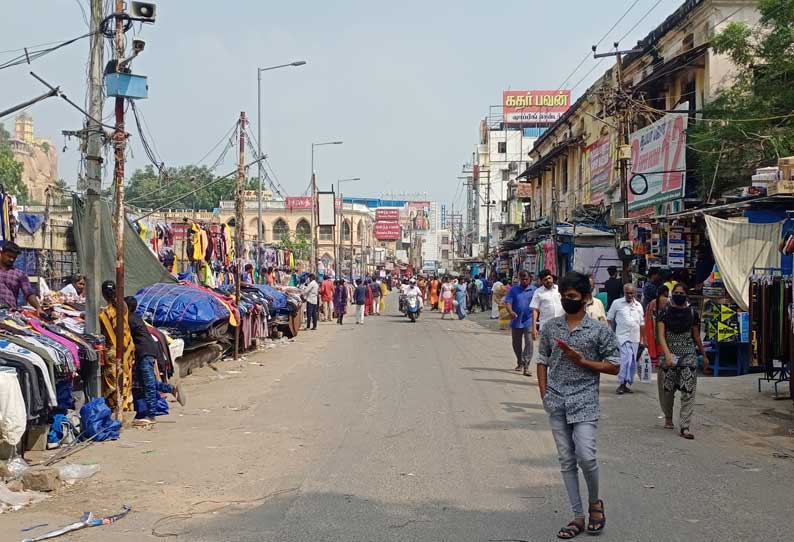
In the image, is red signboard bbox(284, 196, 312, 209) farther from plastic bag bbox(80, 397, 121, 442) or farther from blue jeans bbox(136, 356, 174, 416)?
plastic bag bbox(80, 397, 121, 442)

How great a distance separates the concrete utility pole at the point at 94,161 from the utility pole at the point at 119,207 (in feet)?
0.72

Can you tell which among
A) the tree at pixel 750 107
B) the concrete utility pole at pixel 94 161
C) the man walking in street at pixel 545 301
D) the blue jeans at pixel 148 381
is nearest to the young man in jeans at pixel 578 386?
the blue jeans at pixel 148 381

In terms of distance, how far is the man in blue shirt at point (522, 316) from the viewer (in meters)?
15.5

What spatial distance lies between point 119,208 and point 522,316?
7.62m

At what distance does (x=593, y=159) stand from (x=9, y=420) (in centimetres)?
2893

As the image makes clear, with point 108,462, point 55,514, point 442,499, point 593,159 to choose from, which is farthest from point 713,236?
point 593,159

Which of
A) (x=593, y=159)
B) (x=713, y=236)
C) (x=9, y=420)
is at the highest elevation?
(x=593, y=159)

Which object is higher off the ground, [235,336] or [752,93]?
[752,93]

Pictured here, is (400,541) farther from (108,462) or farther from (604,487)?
(108,462)

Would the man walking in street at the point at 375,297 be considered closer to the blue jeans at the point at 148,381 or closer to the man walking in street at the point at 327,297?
the man walking in street at the point at 327,297

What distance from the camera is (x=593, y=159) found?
3378 centimetres

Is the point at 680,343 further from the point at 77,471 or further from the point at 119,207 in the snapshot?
the point at 119,207

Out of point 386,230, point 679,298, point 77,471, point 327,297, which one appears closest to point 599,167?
point 327,297

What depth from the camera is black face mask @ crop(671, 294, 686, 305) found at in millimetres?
9945
